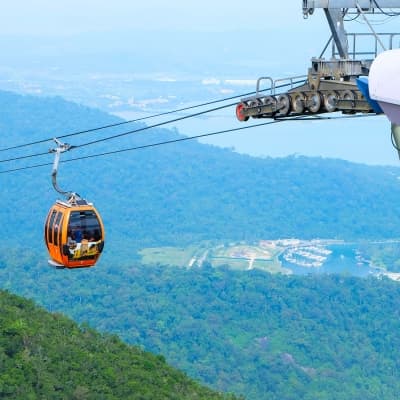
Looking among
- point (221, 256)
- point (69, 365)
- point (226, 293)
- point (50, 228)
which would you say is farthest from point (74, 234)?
point (221, 256)

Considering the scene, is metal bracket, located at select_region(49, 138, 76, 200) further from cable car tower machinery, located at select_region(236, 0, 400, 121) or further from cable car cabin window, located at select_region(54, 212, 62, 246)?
cable car tower machinery, located at select_region(236, 0, 400, 121)

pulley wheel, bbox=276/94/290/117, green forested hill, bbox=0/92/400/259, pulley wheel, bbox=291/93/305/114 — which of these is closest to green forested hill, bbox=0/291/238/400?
pulley wheel, bbox=276/94/290/117

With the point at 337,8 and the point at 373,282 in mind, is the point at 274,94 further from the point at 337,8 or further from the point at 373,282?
the point at 373,282

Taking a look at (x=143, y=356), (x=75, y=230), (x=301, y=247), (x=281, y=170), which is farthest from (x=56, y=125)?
(x=75, y=230)

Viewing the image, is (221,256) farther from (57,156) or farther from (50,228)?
(57,156)

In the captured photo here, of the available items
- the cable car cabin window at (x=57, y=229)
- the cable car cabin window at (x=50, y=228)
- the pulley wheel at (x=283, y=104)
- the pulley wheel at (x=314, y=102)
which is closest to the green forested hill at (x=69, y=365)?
the cable car cabin window at (x=50, y=228)

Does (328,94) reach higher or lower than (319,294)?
higher

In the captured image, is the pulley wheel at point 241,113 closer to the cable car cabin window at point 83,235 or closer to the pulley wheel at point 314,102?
the pulley wheel at point 314,102

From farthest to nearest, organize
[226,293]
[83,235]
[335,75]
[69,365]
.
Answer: [226,293] < [69,365] < [83,235] < [335,75]
